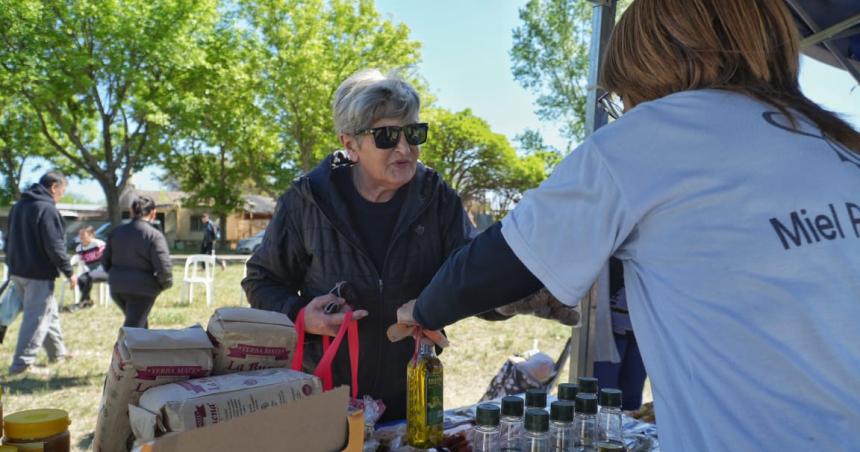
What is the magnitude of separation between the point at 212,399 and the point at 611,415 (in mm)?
1046

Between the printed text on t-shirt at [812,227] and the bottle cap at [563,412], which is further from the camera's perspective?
the bottle cap at [563,412]

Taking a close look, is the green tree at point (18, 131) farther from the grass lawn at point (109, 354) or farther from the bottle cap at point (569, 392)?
the bottle cap at point (569, 392)

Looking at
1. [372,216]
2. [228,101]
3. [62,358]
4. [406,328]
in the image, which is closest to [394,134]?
[372,216]

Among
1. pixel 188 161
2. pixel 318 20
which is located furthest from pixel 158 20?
pixel 188 161

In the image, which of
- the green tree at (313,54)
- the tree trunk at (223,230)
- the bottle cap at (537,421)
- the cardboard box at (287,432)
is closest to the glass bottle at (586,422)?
the bottle cap at (537,421)

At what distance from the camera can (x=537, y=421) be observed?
139cm

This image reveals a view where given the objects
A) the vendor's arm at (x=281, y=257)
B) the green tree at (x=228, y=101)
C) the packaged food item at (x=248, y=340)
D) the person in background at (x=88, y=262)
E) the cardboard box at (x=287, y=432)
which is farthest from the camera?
the green tree at (x=228, y=101)

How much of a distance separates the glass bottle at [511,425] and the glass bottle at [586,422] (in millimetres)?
153

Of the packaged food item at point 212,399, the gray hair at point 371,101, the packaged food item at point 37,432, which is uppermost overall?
the gray hair at point 371,101

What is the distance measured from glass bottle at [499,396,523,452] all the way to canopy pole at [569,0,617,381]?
5.85 ft

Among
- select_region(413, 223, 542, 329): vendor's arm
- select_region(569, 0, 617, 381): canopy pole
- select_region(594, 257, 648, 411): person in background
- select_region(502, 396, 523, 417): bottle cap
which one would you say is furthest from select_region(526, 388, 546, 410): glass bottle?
select_region(594, 257, 648, 411): person in background

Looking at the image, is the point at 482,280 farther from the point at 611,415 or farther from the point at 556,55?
the point at 556,55

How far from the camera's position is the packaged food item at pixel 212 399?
1.02 metres

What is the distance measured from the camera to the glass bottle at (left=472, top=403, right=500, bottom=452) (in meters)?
1.45
